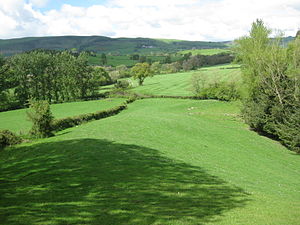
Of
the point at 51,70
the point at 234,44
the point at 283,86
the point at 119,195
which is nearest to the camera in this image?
the point at 119,195

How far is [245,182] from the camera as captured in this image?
1845cm

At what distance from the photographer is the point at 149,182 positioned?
15.1 meters

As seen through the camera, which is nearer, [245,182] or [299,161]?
[245,182]

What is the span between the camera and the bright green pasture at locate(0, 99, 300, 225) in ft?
34.9

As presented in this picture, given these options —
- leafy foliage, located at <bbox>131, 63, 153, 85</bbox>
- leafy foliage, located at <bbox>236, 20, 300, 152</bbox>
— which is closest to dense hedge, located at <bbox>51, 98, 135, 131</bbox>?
leafy foliage, located at <bbox>236, 20, 300, 152</bbox>

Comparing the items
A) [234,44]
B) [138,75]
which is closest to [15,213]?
[234,44]

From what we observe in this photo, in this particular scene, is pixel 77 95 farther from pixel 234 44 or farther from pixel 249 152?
pixel 249 152

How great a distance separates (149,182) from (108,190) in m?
2.81

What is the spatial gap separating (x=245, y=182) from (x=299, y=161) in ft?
53.4

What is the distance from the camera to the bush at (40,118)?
34125 millimetres

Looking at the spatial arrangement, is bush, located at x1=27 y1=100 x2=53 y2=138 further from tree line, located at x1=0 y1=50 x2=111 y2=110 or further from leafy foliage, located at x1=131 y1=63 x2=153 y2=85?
leafy foliage, located at x1=131 y1=63 x2=153 y2=85

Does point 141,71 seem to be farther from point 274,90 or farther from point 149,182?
point 149,182

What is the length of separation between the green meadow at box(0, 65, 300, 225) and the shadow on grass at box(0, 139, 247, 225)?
0.05 meters

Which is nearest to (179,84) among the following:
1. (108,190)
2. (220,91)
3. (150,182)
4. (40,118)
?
(220,91)
